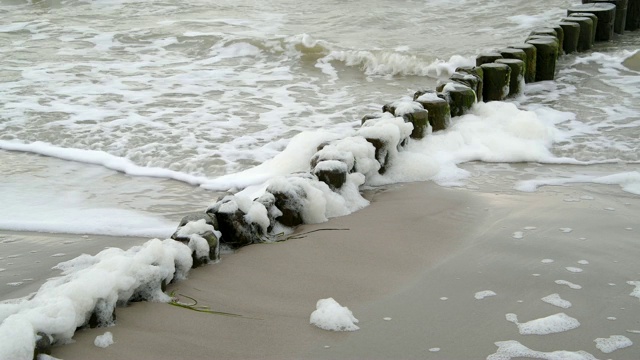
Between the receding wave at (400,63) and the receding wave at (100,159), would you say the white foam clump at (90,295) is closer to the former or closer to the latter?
the receding wave at (100,159)

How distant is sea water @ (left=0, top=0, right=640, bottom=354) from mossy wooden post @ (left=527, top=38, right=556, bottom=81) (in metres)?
0.14

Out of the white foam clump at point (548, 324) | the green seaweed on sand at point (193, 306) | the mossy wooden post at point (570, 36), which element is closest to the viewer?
the white foam clump at point (548, 324)

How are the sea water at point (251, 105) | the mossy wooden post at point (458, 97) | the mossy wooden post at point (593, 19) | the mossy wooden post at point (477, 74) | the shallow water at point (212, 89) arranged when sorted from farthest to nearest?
1. the mossy wooden post at point (593, 19)
2. the mossy wooden post at point (477, 74)
3. the mossy wooden post at point (458, 97)
4. the shallow water at point (212, 89)
5. the sea water at point (251, 105)

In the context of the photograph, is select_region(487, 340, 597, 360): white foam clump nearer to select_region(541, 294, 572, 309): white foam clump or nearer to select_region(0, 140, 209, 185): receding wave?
select_region(541, 294, 572, 309): white foam clump

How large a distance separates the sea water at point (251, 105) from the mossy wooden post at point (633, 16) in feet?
1.74

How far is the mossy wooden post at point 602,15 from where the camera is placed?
8.74 meters

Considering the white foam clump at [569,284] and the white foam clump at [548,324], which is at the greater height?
the white foam clump at [548,324]

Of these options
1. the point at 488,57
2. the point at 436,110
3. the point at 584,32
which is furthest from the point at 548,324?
the point at 584,32

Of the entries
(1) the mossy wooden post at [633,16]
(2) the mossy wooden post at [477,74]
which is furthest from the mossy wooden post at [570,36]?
(2) the mossy wooden post at [477,74]

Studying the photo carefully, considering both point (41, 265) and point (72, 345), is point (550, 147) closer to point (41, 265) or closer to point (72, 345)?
point (41, 265)

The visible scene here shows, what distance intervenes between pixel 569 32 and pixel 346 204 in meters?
5.01

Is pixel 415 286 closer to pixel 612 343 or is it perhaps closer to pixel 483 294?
pixel 483 294

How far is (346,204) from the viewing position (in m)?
4.18

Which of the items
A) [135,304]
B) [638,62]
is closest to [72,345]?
[135,304]
